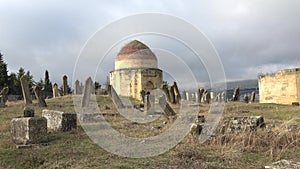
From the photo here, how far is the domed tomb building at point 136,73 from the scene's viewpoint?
30245 millimetres

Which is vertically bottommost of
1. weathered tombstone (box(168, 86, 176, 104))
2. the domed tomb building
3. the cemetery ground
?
the cemetery ground

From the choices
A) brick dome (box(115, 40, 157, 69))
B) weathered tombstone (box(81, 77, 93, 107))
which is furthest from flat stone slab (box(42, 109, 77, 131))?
brick dome (box(115, 40, 157, 69))

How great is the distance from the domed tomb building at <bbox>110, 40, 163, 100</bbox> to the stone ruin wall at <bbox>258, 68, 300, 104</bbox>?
10.0m

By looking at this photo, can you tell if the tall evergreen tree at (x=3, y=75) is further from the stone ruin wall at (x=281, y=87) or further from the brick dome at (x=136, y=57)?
the stone ruin wall at (x=281, y=87)

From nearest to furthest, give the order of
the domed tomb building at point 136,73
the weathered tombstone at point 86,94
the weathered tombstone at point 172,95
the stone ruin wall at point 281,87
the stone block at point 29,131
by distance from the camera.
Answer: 1. the stone block at point 29,131
2. the weathered tombstone at point 86,94
3. the weathered tombstone at point 172,95
4. the stone ruin wall at point 281,87
5. the domed tomb building at point 136,73

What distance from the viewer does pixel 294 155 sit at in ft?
19.0

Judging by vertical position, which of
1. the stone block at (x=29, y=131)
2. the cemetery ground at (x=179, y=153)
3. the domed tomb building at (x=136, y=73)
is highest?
the domed tomb building at (x=136, y=73)

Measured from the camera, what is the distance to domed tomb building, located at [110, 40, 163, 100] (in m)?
30.2

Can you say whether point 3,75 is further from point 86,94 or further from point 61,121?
point 61,121

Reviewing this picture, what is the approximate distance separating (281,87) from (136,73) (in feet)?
44.4

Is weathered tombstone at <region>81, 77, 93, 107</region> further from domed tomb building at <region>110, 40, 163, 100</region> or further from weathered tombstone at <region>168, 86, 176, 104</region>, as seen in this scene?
domed tomb building at <region>110, 40, 163, 100</region>

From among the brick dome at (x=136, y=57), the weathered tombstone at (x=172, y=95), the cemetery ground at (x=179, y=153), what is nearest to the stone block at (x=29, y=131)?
the cemetery ground at (x=179, y=153)

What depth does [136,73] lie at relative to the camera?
30.4 m

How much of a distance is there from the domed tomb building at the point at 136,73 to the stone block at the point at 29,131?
74.4 ft
